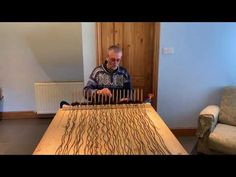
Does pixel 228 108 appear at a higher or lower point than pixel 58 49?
lower

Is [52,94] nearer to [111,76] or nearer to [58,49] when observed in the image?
[58,49]

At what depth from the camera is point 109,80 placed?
253 centimetres

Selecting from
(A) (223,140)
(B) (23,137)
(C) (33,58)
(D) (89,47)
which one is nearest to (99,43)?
(D) (89,47)

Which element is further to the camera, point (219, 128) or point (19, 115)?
point (19, 115)

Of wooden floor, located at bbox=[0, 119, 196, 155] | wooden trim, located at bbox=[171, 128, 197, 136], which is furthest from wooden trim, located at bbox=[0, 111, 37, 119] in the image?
wooden trim, located at bbox=[171, 128, 197, 136]

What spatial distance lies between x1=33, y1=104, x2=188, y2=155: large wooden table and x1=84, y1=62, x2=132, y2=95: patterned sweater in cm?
43

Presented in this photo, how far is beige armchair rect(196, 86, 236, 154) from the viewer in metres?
2.41

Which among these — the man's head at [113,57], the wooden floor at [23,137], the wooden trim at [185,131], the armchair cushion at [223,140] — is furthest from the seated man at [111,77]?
the wooden trim at [185,131]

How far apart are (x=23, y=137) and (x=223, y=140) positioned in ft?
8.36

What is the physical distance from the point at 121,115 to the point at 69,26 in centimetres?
264

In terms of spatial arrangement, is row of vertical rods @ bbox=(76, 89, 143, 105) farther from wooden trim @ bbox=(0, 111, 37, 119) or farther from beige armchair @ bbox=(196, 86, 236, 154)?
wooden trim @ bbox=(0, 111, 37, 119)

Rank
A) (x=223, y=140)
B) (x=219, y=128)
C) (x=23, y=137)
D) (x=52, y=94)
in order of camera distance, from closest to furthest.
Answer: (x=223, y=140) < (x=219, y=128) < (x=23, y=137) < (x=52, y=94)
